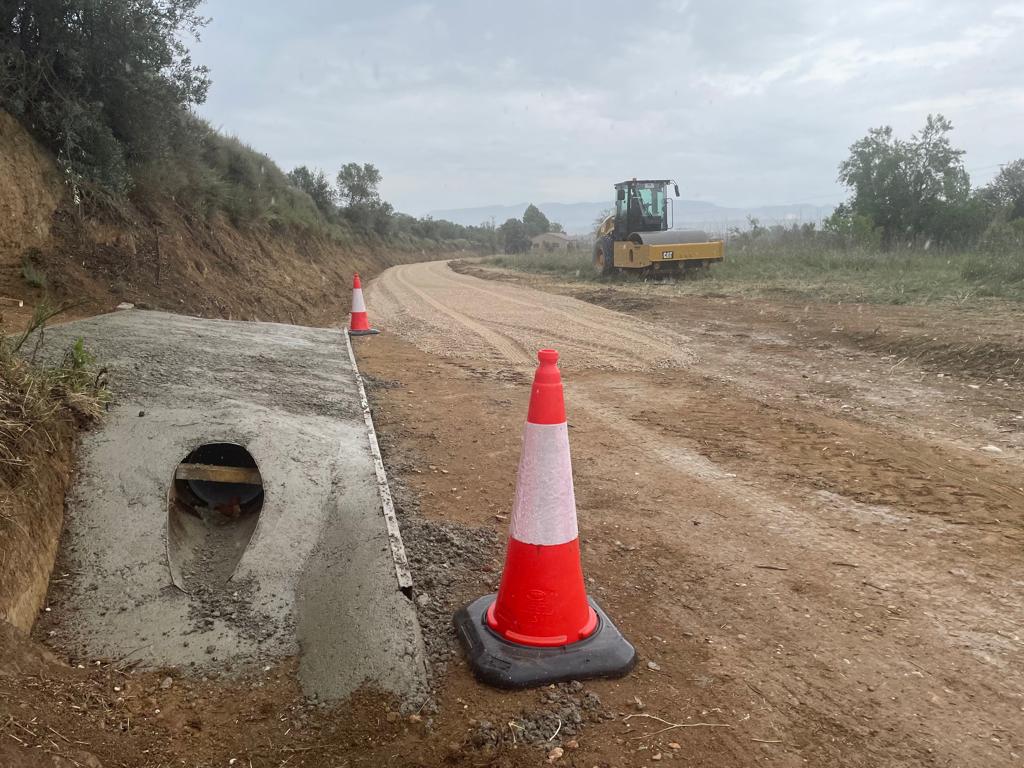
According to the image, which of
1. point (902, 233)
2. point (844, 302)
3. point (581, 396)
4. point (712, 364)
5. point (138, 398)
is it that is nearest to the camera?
point (138, 398)

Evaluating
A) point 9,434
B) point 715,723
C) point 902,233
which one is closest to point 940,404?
point 715,723

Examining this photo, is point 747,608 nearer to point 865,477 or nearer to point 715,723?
point 715,723

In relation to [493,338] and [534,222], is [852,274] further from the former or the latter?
[534,222]

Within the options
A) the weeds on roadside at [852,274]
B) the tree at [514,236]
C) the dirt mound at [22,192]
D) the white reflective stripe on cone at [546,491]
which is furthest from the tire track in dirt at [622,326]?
the tree at [514,236]

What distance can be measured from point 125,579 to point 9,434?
32.1 inches

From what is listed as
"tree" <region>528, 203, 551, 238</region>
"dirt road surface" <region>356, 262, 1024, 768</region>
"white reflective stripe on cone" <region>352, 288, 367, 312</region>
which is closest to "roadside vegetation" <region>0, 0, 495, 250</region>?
"white reflective stripe on cone" <region>352, 288, 367, 312</region>

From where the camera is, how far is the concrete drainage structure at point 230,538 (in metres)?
2.58

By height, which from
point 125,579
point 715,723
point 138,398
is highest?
point 138,398

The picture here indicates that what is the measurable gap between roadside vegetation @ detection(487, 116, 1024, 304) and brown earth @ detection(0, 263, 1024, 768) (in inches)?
281

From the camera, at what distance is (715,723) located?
232 centimetres

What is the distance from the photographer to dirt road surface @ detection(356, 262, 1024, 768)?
7.72 feet

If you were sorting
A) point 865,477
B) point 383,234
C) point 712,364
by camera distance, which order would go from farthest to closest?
1. point 383,234
2. point 712,364
3. point 865,477

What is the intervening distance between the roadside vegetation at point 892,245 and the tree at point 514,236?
1159 inches

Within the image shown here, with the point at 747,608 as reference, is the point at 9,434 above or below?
above
